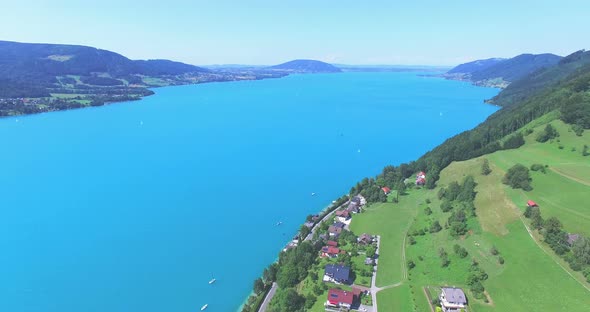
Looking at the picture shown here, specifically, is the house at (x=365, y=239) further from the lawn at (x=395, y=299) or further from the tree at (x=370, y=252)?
the lawn at (x=395, y=299)

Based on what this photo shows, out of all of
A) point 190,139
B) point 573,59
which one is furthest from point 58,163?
point 573,59

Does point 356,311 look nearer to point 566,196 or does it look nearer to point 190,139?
point 566,196

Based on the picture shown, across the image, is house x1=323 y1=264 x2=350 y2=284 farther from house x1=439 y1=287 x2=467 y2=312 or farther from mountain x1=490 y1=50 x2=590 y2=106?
mountain x1=490 y1=50 x2=590 y2=106

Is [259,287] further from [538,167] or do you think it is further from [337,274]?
[538,167]

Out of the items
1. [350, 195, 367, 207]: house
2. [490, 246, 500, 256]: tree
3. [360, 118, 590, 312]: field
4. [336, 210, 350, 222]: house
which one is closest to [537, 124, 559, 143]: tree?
[360, 118, 590, 312]: field

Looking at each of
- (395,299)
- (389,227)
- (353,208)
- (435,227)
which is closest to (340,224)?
(353,208)

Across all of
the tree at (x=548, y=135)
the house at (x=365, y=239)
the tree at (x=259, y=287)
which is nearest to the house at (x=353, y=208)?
the house at (x=365, y=239)
